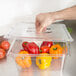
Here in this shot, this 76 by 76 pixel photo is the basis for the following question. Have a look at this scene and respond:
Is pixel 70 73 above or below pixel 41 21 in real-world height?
below

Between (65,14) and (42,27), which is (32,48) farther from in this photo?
(65,14)

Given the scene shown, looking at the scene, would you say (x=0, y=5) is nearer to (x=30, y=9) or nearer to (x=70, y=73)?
(x=30, y=9)

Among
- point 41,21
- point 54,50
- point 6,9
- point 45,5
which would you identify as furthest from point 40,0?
point 54,50

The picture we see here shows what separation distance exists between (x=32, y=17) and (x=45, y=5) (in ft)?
0.54

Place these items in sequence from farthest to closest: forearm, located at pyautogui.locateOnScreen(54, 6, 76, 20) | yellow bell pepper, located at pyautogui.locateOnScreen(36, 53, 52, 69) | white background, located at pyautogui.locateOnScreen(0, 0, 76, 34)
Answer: white background, located at pyautogui.locateOnScreen(0, 0, 76, 34) < forearm, located at pyautogui.locateOnScreen(54, 6, 76, 20) < yellow bell pepper, located at pyautogui.locateOnScreen(36, 53, 52, 69)

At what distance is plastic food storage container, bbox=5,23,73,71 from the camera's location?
60 centimetres

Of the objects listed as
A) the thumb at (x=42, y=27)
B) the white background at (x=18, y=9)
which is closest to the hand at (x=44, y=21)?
the thumb at (x=42, y=27)

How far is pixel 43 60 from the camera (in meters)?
0.60

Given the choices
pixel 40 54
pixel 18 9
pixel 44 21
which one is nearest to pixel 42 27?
pixel 44 21

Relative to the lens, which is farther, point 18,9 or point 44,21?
point 18,9

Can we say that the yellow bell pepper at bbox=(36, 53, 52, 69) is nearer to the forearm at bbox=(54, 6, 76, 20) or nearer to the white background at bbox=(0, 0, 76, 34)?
the forearm at bbox=(54, 6, 76, 20)

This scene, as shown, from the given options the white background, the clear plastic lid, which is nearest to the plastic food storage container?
the clear plastic lid

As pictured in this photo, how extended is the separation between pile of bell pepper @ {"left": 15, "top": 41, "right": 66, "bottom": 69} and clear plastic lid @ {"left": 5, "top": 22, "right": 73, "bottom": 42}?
1.8 inches

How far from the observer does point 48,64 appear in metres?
0.63
